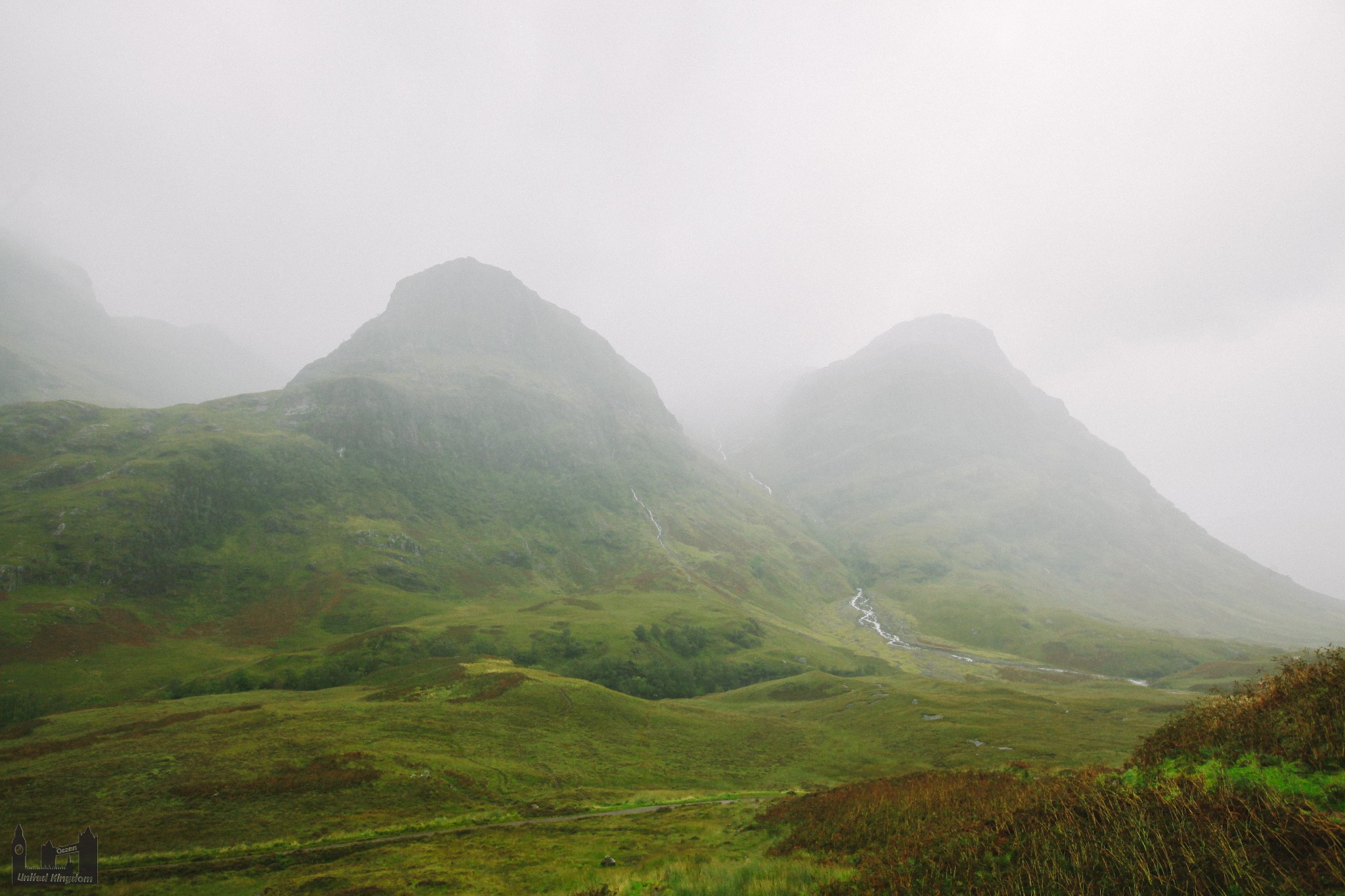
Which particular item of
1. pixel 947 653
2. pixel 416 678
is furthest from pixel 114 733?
pixel 947 653

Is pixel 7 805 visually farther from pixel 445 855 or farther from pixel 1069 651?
pixel 1069 651

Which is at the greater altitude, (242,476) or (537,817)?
(242,476)

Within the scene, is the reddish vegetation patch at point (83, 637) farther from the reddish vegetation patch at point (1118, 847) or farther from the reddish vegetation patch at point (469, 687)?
the reddish vegetation patch at point (1118, 847)

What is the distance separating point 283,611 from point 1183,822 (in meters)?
137

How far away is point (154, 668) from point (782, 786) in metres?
95.9

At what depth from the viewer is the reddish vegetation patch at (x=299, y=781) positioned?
3647 centimetres

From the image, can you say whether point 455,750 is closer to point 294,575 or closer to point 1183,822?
point 1183,822

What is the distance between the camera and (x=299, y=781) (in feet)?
126

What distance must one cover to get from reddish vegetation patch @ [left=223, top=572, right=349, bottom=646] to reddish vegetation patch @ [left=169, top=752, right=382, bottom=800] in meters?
74.9

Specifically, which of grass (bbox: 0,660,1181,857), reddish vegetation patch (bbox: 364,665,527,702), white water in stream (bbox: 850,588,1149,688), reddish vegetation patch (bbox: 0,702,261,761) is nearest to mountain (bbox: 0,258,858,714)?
reddish vegetation patch (bbox: 364,665,527,702)

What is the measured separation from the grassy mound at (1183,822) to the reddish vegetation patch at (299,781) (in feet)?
126

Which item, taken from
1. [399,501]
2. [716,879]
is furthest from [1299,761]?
[399,501]

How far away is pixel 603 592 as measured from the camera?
543 ft

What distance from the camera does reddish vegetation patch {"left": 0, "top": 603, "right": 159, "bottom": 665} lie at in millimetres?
74250
